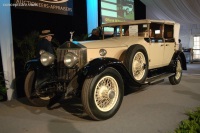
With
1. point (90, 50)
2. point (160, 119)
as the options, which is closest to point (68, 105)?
point (90, 50)

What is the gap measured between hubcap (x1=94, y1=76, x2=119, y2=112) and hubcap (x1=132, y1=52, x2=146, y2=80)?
689 mm

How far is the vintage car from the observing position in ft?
9.57

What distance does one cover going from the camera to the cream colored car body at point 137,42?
11.7 feet

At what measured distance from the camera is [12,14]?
179 inches

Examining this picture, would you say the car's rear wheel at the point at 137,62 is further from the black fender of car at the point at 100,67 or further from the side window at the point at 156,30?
the side window at the point at 156,30

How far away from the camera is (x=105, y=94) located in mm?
3078

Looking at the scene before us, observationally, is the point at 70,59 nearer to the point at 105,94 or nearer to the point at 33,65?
the point at 105,94

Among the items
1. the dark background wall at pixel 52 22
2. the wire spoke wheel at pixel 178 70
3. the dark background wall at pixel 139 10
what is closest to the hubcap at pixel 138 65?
the wire spoke wheel at pixel 178 70

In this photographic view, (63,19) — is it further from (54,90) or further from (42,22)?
(54,90)

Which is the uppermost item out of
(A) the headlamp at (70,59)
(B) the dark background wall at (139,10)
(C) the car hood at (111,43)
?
(B) the dark background wall at (139,10)

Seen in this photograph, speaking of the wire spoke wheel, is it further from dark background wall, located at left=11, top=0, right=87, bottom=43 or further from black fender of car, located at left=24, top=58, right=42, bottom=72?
black fender of car, located at left=24, top=58, right=42, bottom=72

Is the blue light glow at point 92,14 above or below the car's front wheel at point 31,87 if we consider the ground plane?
above

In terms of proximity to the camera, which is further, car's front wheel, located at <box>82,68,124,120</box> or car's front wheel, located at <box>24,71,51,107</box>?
car's front wheel, located at <box>24,71,51,107</box>

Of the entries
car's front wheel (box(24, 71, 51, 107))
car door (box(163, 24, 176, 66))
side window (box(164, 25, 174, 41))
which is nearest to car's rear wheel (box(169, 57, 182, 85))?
car door (box(163, 24, 176, 66))
